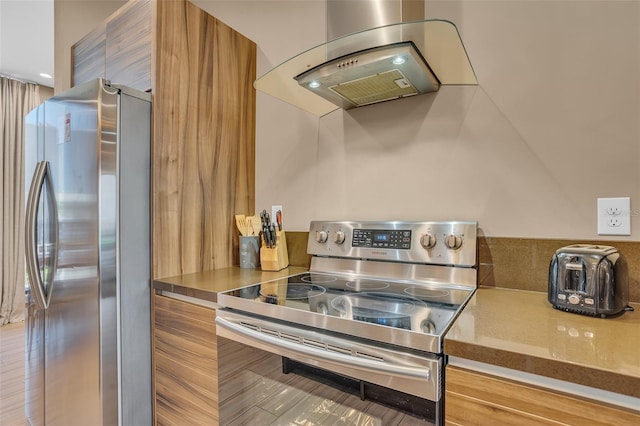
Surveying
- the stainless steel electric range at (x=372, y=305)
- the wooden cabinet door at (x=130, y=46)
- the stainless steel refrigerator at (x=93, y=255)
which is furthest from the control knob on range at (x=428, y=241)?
the wooden cabinet door at (x=130, y=46)

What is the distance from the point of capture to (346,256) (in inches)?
56.1

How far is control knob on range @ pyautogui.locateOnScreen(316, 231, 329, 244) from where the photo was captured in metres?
1.49

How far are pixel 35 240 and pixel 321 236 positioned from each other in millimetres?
1232

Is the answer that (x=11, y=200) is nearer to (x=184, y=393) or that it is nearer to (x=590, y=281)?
(x=184, y=393)

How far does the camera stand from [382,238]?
52.9 inches

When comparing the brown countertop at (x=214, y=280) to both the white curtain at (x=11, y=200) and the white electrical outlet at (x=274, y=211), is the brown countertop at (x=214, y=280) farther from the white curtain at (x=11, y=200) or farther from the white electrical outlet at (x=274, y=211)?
the white curtain at (x=11, y=200)

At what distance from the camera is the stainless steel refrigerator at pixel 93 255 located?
1245mm

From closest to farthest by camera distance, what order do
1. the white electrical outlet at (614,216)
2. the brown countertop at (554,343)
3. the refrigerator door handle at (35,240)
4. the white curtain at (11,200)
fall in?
the brown countertop at (554,343) → the white electrical outlet at (614,216) → the refrigerator door handle at (35,240) → the white curtain at (11,200)

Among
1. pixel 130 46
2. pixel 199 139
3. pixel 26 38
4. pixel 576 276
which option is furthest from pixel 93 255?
pixel 26 38

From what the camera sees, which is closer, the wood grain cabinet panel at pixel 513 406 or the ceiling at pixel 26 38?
the wood grain cabinet panel at pixel 513 406

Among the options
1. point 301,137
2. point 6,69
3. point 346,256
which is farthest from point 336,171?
point 6,69

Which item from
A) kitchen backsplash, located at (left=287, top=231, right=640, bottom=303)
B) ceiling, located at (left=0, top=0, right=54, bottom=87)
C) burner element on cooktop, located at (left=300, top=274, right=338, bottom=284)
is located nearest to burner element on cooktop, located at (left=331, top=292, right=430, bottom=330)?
burner element on cooktop, located at (left=300, top=274, right=338, bottom=284)

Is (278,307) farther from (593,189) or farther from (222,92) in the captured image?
(222,92)

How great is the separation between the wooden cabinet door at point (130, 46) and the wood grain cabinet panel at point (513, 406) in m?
1.55
